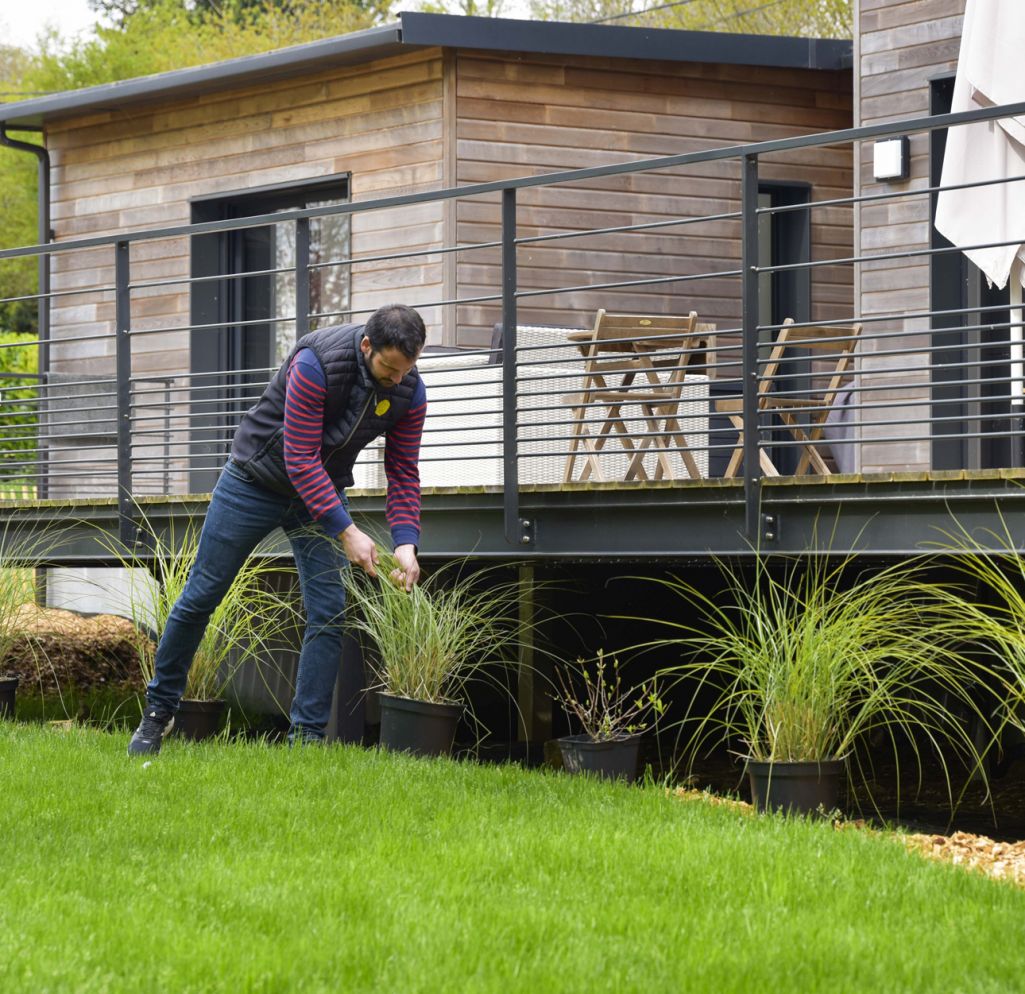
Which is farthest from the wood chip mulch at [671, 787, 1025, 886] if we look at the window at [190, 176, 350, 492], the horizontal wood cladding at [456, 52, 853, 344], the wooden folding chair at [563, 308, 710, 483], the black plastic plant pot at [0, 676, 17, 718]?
the window at [190, 176, 350, 492]

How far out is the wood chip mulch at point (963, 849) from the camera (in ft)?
15.8

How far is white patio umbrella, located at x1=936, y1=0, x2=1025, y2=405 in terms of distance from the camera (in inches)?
270

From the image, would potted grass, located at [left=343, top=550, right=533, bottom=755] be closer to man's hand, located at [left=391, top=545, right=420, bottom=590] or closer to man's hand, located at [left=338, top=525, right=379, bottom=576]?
man's hand, located at [left=391, top=545, right=420, bottom=590]

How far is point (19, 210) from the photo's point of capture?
89.3 ft

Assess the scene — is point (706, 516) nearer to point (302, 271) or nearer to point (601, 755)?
point (601, 755)

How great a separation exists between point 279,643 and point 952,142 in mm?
5253

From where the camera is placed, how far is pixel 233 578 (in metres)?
6.07

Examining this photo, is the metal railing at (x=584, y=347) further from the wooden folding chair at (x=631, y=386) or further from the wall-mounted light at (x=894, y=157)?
the wall-mounted light at (x=894, y=157)

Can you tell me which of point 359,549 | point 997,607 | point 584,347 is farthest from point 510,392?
point 997,607

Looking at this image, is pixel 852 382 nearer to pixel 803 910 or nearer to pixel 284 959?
pixel 803 910

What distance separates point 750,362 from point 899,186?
3316 mm

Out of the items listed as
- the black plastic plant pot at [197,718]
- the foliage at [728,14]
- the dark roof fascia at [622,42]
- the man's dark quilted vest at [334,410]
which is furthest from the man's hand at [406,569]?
the foliage at [728,14]

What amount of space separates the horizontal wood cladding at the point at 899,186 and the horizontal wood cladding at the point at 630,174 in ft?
4.96

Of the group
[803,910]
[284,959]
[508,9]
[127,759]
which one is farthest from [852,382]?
[508,9]
